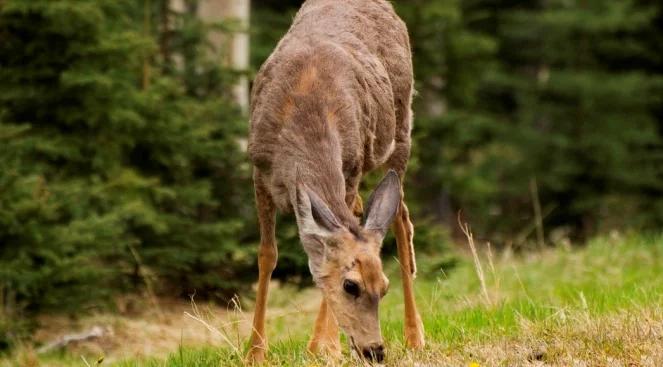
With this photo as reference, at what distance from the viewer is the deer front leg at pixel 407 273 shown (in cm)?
705

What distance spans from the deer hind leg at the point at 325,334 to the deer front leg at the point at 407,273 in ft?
1.34

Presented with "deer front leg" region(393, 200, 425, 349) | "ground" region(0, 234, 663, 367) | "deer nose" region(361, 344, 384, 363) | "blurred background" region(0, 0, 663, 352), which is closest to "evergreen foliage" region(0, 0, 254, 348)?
"blurred background" region(0, 0, 663, 352)

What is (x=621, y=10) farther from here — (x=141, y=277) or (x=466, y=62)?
(x=141, y=277)

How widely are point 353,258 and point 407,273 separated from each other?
1788 millimetres

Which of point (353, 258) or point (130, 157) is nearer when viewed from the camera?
point (353, 258)

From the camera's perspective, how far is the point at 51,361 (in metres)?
8.90

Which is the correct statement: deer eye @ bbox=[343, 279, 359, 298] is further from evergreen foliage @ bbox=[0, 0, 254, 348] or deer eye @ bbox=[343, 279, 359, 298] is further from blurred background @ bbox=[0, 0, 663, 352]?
evergreen foliage @ bbox=[0, 0, 254, 348]

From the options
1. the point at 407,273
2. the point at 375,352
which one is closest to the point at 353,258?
the point at 375,352

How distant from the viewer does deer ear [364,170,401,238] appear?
6242 mm

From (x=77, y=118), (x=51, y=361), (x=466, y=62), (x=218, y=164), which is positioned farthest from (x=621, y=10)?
(x=51, y=361)

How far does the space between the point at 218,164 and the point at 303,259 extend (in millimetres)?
1844

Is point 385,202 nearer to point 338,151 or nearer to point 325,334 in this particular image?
point 338,151

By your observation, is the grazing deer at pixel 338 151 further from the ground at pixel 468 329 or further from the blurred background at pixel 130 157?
the blurred background at pixel 130 157

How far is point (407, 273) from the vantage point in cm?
780
